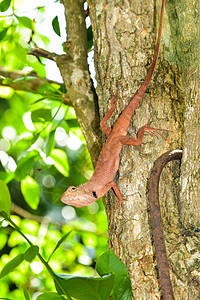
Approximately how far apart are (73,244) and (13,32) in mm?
2665

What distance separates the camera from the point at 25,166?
2439 mm

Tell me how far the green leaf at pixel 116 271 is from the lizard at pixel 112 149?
1.45 feet

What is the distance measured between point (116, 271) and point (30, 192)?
135 cm

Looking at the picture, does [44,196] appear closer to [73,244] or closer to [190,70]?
[73,244]

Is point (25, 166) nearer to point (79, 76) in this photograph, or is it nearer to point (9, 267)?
point (79, 76)

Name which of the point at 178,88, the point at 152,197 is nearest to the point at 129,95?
the point at 178,88

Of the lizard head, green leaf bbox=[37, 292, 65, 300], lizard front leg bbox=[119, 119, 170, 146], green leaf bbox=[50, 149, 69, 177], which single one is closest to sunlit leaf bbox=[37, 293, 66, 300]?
green leaf bbox=[37, 292, 65, 300]

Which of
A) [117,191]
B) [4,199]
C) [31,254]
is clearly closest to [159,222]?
[117,191]

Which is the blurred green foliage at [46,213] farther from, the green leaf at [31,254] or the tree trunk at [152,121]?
the green leaf at [31,254]

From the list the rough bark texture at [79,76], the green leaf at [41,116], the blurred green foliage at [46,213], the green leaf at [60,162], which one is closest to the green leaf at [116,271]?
the rough bark texture at [79,76]

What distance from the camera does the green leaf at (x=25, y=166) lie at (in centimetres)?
240

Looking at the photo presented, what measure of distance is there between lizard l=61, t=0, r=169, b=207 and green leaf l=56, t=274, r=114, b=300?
2.02ft

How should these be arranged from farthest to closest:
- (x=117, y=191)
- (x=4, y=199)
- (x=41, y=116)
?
1. (x=41, y=116)
2. (x=117, y=191)
3. (x=4, y=199)

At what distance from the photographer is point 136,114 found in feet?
6.41
